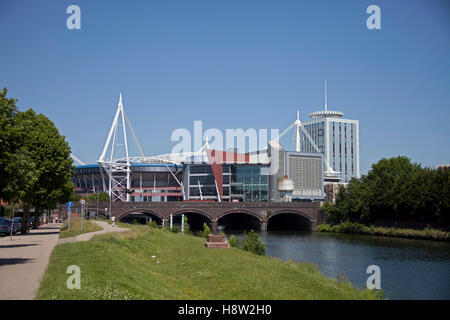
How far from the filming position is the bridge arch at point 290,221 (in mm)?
106438

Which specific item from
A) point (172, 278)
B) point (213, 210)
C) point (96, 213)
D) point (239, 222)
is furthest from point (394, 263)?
Result: point (239, 222)

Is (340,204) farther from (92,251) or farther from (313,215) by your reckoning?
(92,251)

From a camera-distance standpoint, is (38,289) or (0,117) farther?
(0,117)

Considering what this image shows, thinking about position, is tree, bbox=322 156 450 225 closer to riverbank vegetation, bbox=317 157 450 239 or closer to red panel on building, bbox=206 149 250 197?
riverbank vegetation, bbox=317 157 450 239

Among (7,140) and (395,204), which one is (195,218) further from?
(7,140)

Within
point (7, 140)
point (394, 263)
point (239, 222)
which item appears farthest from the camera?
point (239, 222)

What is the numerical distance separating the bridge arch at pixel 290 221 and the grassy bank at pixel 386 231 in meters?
5.22

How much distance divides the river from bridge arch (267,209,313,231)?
38938 millimetres

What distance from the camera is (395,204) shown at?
263 feet

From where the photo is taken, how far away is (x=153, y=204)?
337ft

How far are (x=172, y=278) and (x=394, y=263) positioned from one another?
31077 mm

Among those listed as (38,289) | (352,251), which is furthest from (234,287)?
(352,251)

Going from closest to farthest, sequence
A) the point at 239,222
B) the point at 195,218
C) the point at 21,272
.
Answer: the point at 21,272 → the point at 195,218 → the point at 239,222
